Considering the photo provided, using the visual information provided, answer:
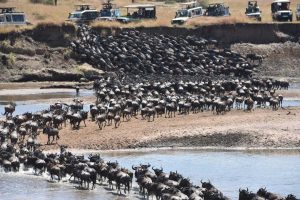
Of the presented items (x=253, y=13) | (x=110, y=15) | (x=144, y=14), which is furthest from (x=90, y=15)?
(x=253, y=13)

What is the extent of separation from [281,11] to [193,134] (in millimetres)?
38364

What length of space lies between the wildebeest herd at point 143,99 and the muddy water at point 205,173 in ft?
2.22

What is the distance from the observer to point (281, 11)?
73.9 metres

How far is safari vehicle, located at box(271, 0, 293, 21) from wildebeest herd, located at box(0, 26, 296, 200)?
7272 mm

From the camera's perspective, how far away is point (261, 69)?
65.7 m

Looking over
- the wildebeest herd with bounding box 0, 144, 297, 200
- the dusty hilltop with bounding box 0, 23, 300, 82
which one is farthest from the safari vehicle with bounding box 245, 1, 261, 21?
the wildebeest herd with bounding box 0, 144, 297, 200

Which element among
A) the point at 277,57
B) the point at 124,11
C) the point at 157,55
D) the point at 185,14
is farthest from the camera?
the point at 124,11

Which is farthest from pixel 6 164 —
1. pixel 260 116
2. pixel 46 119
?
pixel 260 116

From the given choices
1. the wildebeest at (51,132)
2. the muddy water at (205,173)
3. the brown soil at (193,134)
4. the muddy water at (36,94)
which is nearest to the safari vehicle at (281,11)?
the muddy water at (36,94)

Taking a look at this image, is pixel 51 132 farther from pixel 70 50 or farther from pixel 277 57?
pixel 277 57

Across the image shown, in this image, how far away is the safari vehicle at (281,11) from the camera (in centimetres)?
7338

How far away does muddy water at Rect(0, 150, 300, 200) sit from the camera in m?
28.3

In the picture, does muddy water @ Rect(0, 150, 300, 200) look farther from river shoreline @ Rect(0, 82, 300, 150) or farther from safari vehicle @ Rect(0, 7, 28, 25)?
safari vehicle @ Rect(0, 7, 28, 25)

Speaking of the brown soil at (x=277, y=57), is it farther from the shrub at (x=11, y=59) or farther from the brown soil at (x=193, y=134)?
the brown soil at (x=193, y=134)
